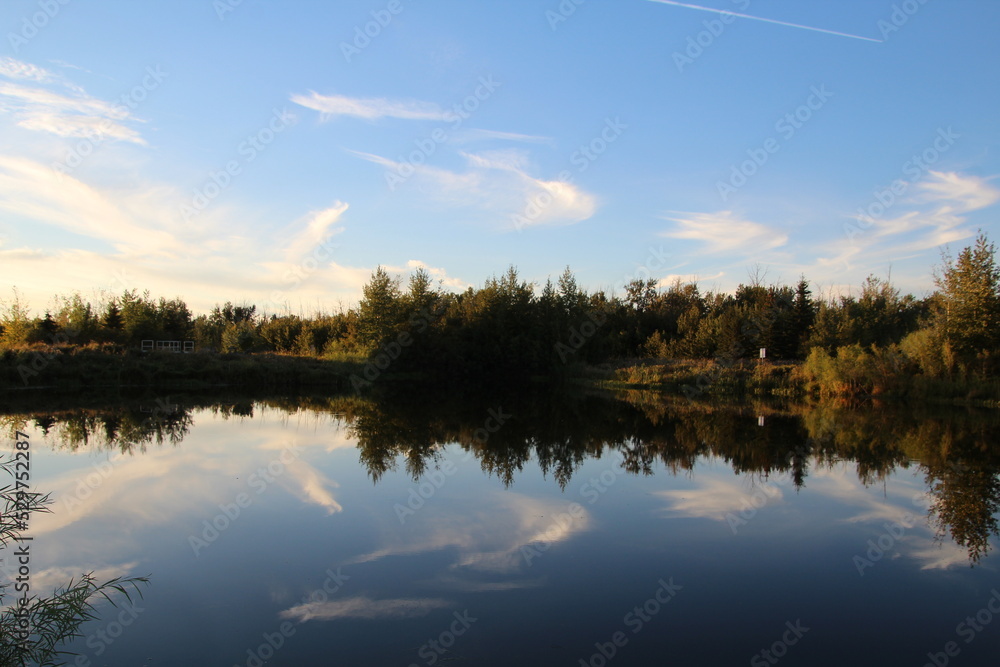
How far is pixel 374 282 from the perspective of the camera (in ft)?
122

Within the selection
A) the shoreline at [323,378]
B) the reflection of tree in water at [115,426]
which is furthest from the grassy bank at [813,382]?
the reflection of tree in water at [115,426]

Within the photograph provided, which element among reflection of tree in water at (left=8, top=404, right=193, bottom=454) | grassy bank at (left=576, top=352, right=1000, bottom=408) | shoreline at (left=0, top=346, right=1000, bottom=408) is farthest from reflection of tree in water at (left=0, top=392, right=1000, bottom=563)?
shoreline at (left=0, top=346, right=1000, bottom=408)

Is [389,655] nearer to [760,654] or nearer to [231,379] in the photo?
[760,654]

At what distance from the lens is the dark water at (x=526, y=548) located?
161 inches

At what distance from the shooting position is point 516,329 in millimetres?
41031

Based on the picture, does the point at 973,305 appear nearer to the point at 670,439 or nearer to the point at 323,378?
the point at 670,439

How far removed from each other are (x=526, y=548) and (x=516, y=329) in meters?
35.1

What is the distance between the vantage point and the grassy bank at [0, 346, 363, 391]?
23188mm

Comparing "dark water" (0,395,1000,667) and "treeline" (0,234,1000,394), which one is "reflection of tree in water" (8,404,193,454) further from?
"treeline" (0,234,1000,394)

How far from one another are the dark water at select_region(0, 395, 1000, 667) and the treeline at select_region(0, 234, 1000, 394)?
58.8 feet

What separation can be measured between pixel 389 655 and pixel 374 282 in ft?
113

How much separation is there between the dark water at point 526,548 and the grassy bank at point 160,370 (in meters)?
13.9

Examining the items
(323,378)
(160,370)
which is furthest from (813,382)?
A: (160,370)

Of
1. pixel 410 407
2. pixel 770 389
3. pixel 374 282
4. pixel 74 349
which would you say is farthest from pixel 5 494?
pixel 374 282
